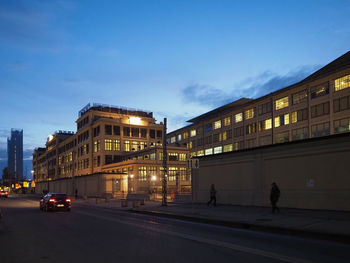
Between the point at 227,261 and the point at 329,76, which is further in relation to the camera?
the point at 329,76

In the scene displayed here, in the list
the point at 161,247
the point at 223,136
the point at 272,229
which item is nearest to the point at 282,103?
the point at 223,136

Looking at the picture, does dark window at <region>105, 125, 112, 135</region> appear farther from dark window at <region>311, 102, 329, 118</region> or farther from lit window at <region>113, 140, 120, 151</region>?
dark window at <region>311, 102, 329, 118</region>

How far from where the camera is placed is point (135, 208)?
92.3ft

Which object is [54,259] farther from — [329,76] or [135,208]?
[329,76]

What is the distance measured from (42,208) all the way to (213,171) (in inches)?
533

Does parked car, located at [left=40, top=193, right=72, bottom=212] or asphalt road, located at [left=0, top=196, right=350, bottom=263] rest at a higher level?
asphalt road, located at [left=0, top=196, right=350, bottom=263]

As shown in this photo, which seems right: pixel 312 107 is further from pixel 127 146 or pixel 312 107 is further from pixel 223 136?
pixel 127 146

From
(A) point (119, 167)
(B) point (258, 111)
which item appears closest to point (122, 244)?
(A) point (119, 167)

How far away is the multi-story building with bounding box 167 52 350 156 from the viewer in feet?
191

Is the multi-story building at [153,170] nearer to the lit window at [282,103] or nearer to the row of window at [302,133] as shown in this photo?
the row of window at [302,133]

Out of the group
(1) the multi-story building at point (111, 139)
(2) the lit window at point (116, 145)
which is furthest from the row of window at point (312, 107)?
(2) the lit window at point (116, 145)

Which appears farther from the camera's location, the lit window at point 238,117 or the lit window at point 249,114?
the lit window at point 238,117

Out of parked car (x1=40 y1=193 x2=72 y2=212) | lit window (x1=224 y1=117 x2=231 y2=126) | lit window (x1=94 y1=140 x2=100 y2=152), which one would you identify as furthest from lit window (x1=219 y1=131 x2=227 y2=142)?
parked car (x1=40 y1=193 x2=72 y2=212)

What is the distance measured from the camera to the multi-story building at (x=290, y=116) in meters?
58.2
